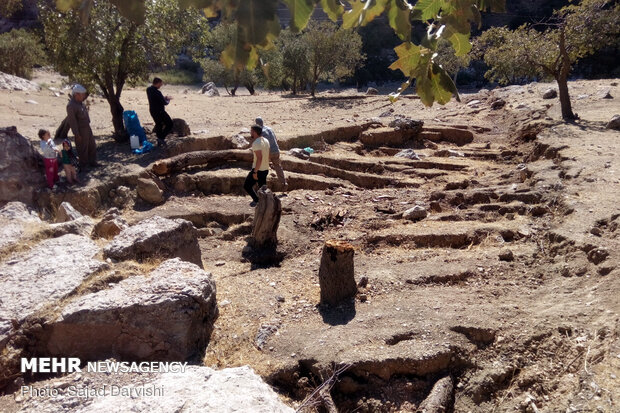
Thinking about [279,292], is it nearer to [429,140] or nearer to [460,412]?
[460,412]

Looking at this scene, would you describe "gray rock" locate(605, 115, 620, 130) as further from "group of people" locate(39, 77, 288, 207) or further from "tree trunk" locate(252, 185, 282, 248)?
"tree trunk" locate(252, 185, 282, 248)

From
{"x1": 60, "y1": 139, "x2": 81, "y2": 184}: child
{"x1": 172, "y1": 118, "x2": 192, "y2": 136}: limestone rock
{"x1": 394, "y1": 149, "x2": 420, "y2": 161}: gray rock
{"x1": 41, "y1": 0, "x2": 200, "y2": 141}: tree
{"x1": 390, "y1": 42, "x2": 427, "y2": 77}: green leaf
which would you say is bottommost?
Result: {"x1": 394, "y1": 149, "x2": 420, "y2": 161}: gray rock

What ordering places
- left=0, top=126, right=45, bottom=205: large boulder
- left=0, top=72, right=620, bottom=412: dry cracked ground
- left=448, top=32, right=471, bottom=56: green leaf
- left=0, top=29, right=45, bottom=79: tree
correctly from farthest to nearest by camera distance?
left=0, top=29, right=45, bottom=79: tree < left=0, top=126, right=45, bottom=205: large boulder < left=0, top=72, right=620, bottom=412: dry cracked ground < left=448, top=32, right=471, bottom=56: green leaf

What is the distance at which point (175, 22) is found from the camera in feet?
31.6

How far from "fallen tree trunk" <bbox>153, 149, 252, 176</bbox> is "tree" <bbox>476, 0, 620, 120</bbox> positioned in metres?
7.11

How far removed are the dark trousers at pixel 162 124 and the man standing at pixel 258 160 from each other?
280 centimetres

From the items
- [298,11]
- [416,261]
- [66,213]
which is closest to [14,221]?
[66,213]

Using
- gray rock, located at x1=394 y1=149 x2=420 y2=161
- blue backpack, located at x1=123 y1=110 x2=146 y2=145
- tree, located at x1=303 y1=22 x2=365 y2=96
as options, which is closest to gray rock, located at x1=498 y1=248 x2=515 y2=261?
gray rock, located at x1=394 y1=149 x2=420 y2=161

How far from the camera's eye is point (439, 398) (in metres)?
3.68

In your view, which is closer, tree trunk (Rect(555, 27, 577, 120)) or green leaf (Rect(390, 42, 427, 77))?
green leaf (Rect(390, 42, 427, 77))

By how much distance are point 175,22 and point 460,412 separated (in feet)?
28.7

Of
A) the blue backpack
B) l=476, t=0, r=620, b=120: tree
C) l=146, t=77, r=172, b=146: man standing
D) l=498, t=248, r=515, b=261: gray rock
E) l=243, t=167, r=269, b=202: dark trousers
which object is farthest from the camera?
l=476, t=0, r=620, b=120: tree

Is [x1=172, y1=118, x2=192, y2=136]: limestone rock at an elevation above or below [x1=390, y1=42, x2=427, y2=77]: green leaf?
below

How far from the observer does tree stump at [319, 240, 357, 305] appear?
15.8ft
